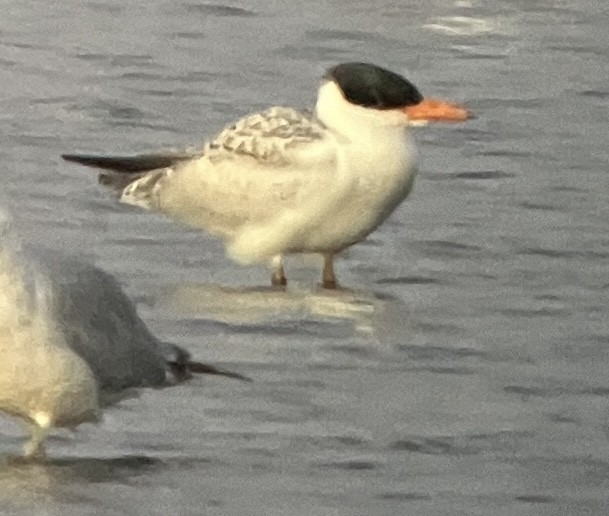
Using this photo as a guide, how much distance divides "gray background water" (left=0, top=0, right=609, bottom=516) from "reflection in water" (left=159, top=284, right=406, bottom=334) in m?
0.02

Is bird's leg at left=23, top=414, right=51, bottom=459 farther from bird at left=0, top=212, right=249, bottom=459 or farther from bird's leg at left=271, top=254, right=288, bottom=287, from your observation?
bird's leg at left=271, top=254, right=288, bottom=287

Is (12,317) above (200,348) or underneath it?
above

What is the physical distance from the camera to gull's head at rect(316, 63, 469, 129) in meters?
9.53

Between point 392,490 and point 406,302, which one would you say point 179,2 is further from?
point 392,490

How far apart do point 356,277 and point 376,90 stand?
0.73 meters

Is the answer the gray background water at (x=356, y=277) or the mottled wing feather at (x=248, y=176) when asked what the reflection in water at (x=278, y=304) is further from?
the mottled wing feather at (x=248, y=176)

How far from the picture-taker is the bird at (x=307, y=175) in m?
9.25

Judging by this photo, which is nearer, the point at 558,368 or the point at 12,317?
the point at 12,317

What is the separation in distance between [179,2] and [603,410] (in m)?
8.76

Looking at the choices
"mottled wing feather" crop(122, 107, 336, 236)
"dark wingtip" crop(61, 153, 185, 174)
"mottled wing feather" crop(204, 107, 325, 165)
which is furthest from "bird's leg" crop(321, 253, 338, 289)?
"dark wingtip" crop(61, 153, 185, 174)

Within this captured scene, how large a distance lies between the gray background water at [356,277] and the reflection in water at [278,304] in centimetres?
2

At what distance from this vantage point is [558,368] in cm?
802

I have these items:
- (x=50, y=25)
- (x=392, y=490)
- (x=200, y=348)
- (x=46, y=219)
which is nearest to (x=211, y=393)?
(x=200, y=348)

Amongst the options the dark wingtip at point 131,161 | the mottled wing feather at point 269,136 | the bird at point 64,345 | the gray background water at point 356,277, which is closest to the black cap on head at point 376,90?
the mottled wing feather at point 269,136
